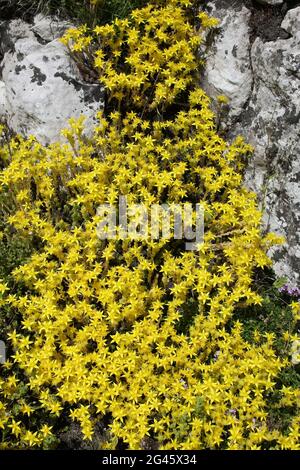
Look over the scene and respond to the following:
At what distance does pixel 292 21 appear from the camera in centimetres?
549

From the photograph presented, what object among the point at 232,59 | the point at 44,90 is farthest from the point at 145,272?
the point at 232,59

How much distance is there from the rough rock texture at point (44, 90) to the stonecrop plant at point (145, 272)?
0.19 m

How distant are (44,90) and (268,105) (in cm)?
253

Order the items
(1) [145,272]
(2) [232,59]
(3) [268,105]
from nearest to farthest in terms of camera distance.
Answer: (1) [145,272]
(3) [268,105]
(2) [232,59]

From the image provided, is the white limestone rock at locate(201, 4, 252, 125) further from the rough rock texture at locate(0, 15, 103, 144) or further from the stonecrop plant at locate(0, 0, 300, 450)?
the rough rock texture at locate(0, 15, 103, 144)

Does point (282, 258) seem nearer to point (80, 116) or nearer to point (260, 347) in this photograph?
point (260, 347)

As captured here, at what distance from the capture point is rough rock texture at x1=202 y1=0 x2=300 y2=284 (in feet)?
17.9

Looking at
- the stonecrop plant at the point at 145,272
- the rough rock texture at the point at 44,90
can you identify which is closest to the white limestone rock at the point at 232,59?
the stonecrop plant at the point at 145,272

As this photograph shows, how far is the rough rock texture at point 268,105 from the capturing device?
5453 millimetres

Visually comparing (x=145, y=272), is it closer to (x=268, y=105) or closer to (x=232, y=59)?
(x=268, y=105)

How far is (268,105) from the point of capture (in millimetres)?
5695

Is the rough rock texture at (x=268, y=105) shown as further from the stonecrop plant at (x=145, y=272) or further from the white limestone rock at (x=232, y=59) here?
the stonecrop plant at (x=145, y=272)

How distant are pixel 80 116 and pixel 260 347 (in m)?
3.18

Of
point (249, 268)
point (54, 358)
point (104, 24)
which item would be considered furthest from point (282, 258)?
point (104, 24)
